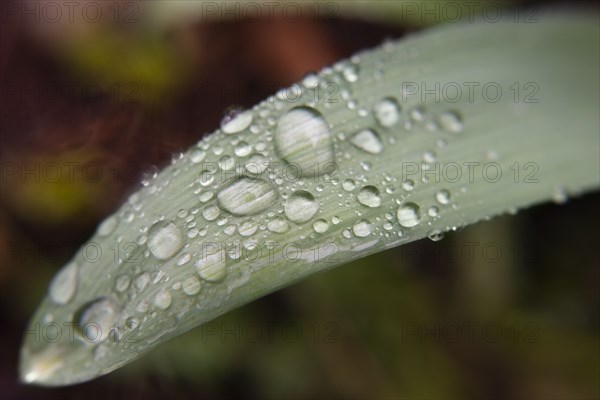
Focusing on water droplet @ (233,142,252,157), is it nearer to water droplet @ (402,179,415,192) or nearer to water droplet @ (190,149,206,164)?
water droplet @ (190,149,206,164)

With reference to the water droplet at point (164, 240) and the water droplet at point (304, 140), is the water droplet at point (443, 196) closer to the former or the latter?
the water droplet at point (304, 140)

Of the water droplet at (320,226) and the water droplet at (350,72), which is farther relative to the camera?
the water droplet at (350,72)

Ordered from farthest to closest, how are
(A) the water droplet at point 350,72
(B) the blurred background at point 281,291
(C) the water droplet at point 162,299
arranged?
1. (B) the blurred background at point 281,291
2. (A) the water droplet at point 350,72
3. (C) the water droplet at point 162,299

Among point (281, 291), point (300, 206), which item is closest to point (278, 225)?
point (300, 206)

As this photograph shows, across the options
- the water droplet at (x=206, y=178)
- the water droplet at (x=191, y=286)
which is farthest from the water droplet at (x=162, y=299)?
the water droplet at (x=206, y=178)

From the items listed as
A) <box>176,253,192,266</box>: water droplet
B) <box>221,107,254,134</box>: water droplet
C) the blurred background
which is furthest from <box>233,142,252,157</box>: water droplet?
the blurred background
